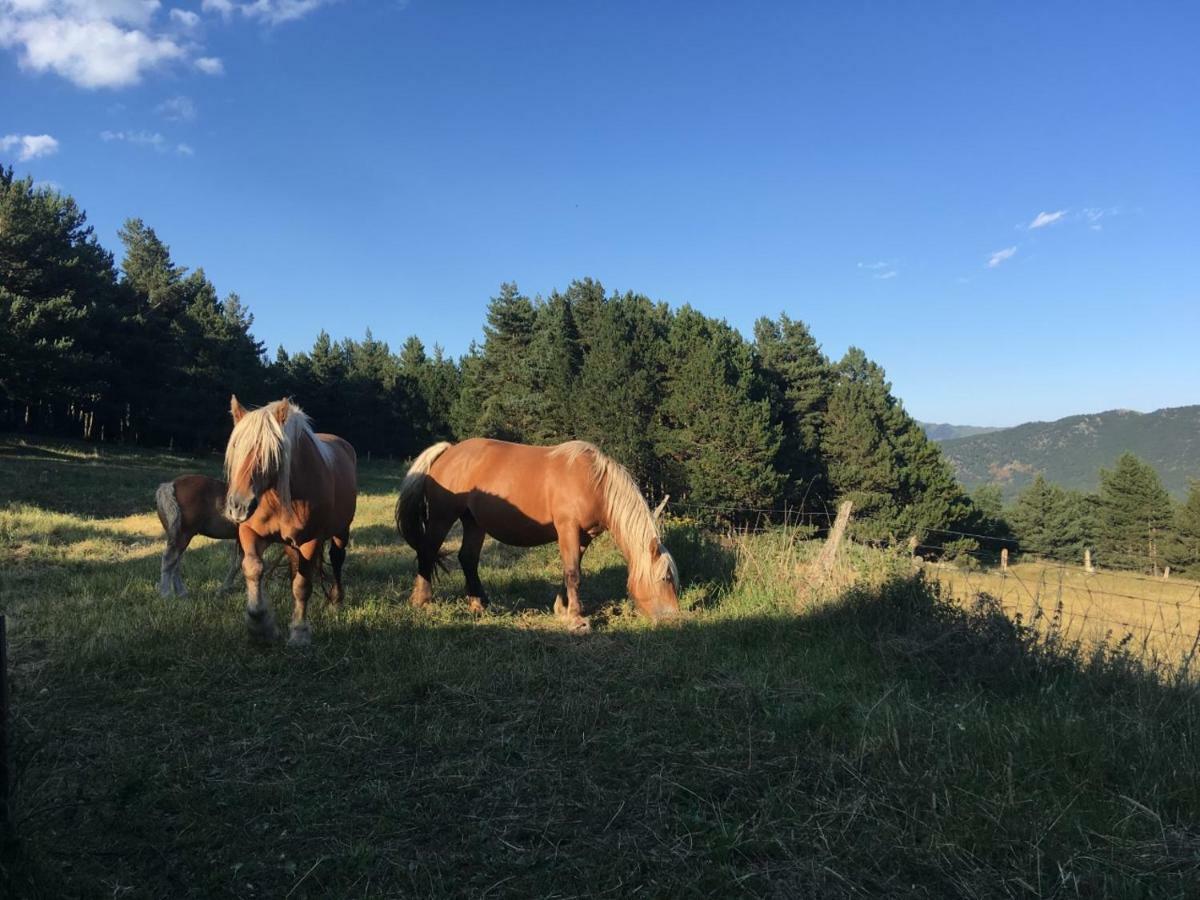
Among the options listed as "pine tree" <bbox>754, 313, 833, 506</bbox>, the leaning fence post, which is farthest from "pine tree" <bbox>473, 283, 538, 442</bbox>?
the leaning fence post

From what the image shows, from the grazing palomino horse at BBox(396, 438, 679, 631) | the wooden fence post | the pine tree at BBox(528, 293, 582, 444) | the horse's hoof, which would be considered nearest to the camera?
the horse's hoof

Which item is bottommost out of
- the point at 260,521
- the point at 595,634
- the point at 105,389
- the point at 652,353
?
the point at 595,634

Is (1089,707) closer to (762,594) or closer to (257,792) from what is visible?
(762,594)

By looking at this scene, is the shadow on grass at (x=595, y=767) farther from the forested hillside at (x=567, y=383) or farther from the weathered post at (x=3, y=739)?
the forested hillside at (x=567, y=383)

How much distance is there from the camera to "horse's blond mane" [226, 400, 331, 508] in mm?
4867

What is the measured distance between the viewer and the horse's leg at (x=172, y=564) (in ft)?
23.0

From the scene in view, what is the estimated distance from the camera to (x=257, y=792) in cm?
303

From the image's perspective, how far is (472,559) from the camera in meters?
7.06

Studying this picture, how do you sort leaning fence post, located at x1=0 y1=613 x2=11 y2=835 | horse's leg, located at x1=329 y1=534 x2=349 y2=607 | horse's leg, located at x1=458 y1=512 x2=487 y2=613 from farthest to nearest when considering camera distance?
horse's leg, located at x1=458 y1=512 x2=487 y2=613, horse's leg, located at x1=329 y1=534 x2=349 y2=607, leaning fence post, located at x1=0 y1=613 x2=11 y2=835

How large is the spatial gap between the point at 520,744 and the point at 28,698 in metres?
3.14

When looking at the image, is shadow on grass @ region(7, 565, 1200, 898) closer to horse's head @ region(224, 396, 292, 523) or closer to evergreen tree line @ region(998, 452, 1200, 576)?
horse's head @ region(224, 396, 292, 523)

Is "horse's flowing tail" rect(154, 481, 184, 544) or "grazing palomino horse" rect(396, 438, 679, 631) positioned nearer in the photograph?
"grazing palomino horse" rect(396, 438, 679, 631)

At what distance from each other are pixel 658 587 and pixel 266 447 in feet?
12.1

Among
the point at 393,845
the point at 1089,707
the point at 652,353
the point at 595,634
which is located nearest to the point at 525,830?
the point at 393,845
